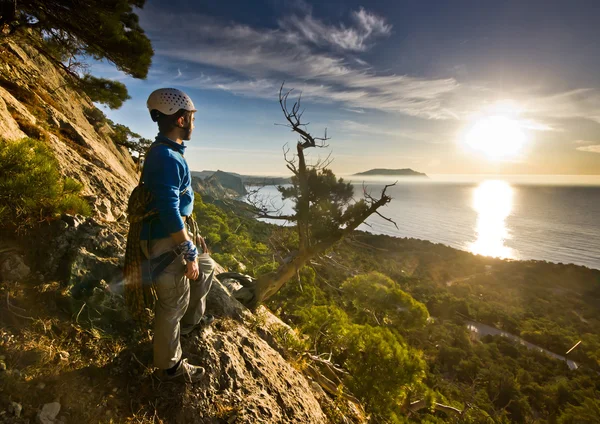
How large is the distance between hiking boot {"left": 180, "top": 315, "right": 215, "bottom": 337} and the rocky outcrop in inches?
102

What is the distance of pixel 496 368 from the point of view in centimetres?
2650

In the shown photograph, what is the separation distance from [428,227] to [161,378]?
102264 mm

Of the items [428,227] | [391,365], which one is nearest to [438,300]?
[391,365]

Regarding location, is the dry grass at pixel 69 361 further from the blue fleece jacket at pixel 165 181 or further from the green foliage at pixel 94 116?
the green foliage at pixel 94 116

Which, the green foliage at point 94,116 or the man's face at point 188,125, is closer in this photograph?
the man's face at point 188,125

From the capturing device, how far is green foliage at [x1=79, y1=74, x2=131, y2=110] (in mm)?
6383

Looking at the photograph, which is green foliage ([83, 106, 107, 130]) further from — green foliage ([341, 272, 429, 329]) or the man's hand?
green foliage ([341, 272, 429, 329])

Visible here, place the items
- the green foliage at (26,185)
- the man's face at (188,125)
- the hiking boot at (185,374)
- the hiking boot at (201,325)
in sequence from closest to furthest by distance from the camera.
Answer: the man's face at (188,125), the hiking boot at (185,374), the green foliage at (26,185), the hiking boot at (201,325)

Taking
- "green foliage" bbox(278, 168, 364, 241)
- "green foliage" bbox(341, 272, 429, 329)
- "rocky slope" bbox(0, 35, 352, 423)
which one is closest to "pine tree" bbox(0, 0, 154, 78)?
"rocky slope" bbox(0, 35, 352, 423)

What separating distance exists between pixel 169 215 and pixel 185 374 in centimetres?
163

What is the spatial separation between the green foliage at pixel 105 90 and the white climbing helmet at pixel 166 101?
582cm

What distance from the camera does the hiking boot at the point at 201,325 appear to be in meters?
2.88

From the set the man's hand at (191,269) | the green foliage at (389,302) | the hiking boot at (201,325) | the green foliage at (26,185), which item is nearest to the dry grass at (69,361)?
the hiking boot at (201,325)

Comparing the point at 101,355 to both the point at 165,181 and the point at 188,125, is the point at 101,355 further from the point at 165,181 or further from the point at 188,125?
the point at 188,125
